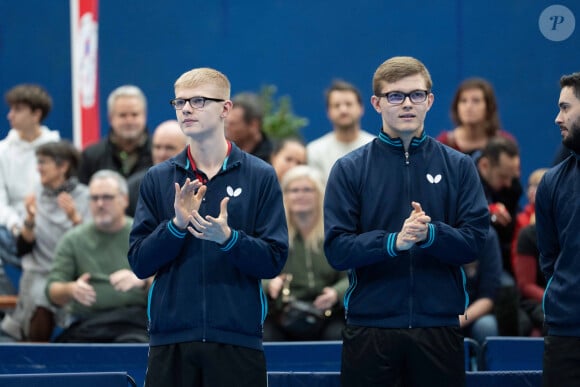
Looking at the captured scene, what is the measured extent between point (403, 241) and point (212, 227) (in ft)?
2.52

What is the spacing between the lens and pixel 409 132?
4.39 meters

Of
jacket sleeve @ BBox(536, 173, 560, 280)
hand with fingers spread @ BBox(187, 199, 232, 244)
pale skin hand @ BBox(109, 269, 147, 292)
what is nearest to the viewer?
hand with fingers spread @ BBox(187, 199, 232, 244)

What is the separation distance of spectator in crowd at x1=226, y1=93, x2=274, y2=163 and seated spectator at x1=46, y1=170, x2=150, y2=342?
1.46 m

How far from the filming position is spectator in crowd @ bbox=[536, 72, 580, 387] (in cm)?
416

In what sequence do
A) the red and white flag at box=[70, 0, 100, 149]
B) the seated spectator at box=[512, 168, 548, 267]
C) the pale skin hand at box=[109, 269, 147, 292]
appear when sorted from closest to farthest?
the pale skin hand at box=[109, 269, 147, 292] < the seated spectator at box=[512, 168, 548, 267] < the red and white flag at box=[70, 0, 100, 149]

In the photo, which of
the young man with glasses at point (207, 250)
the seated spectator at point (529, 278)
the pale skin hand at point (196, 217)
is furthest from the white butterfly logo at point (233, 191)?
the seated spectator at point (529, 278)

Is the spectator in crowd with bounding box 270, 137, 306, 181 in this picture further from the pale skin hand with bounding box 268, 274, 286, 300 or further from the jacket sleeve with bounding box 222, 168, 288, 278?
the jacket sleeve with bounding box 222, 168, 288, 278

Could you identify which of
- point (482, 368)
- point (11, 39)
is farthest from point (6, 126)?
point (482, 368)

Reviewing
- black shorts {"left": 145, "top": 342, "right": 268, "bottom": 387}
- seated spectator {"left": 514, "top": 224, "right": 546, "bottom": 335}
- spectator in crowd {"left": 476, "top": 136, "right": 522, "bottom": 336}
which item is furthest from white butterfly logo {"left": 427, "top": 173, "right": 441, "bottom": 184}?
spectator in crowd {"left": 476, "top": 136, "right": 522, "bottom": 336}

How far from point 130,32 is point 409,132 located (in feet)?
22.5

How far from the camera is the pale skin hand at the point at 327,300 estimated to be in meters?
6.46

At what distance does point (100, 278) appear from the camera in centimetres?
666

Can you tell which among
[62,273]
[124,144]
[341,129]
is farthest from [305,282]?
[124,144]

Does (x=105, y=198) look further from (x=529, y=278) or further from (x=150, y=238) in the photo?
(x=529, y=278)
